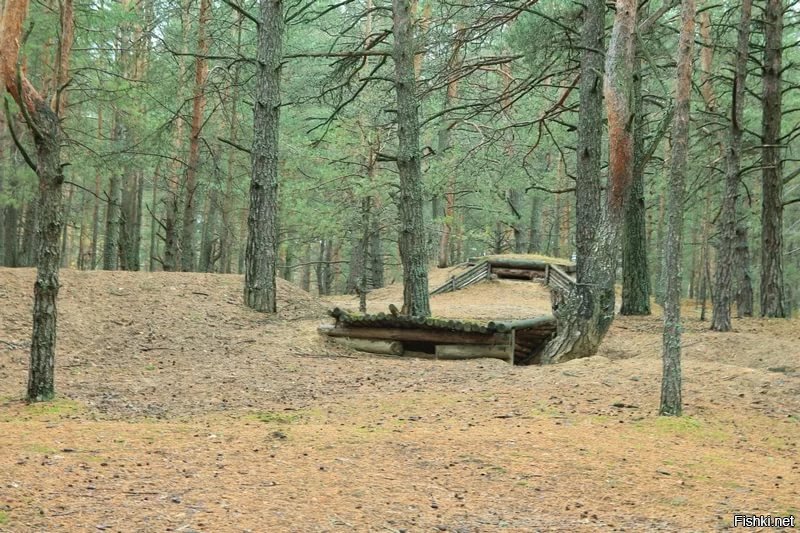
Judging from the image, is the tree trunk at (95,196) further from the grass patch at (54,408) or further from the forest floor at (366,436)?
the grass patch at (54,408)

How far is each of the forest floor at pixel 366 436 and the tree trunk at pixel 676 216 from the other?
38 cm

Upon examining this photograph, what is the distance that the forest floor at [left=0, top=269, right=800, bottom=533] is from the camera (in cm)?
370

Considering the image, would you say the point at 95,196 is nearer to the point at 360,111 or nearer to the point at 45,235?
the point at 360,111

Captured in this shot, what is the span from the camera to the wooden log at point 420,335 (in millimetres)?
10250

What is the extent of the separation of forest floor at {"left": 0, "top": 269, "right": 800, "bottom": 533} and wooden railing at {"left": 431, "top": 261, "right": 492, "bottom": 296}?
10553 millimetres

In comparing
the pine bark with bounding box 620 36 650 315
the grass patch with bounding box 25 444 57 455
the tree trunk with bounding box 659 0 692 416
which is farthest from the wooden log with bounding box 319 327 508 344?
the grass patch with bounding box 25 444 57 455

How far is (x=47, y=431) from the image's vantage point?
5184 mm

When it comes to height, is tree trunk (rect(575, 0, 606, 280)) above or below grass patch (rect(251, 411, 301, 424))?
above

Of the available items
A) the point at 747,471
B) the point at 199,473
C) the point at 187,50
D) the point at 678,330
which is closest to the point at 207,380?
the point at 199,473

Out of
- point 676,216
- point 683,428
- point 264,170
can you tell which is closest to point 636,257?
point 264,170

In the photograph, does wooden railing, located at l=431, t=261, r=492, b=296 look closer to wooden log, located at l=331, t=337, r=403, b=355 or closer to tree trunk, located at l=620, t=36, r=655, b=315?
tree trunk, located at l=620, t=36, r=655, b=315

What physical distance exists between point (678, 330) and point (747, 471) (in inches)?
66.0

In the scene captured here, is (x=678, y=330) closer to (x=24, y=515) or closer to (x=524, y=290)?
(x=24, y=515)

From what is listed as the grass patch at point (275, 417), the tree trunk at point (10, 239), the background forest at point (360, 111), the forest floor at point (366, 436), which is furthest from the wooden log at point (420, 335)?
the tree trunk at point (10, 239)
